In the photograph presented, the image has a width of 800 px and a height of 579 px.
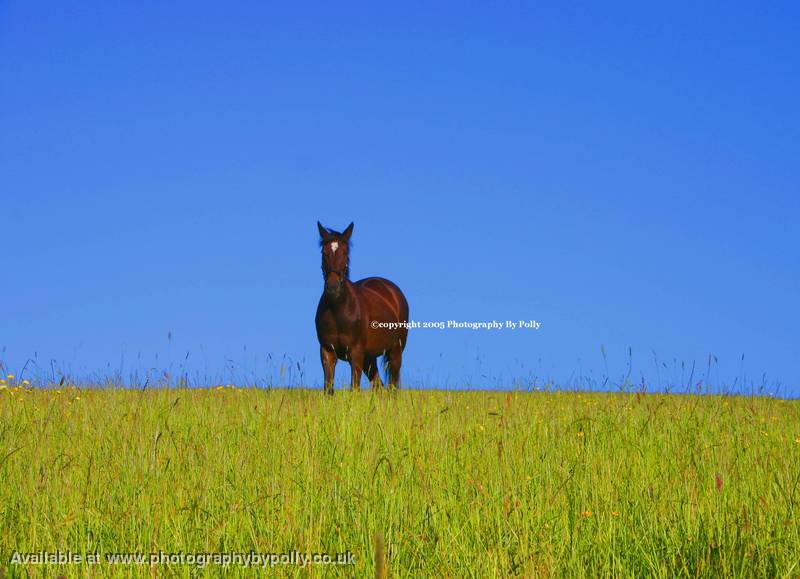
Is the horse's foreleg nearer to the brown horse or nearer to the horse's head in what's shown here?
the brown horse

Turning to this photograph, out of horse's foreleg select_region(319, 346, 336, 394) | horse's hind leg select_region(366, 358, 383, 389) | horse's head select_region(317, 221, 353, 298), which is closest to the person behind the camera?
horse's head select_region(317, 221, 353, 298)

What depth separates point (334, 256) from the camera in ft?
Result: 43.8

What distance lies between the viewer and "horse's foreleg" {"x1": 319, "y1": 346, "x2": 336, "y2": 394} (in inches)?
548

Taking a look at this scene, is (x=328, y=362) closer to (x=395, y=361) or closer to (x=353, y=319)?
(x=353, y=319)

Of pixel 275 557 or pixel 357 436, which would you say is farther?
pixel 357 436

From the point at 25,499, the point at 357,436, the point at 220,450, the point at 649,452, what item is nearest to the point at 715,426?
the point at 649,452

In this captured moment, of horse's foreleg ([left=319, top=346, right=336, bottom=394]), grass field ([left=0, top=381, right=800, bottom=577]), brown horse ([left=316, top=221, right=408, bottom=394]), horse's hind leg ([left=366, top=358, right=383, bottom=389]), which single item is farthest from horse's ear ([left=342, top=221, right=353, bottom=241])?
grass field ([left=0, top=381, right=800, bottom=577])

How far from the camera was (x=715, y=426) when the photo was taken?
8.27 metres

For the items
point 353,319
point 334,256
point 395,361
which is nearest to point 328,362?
point 353,319

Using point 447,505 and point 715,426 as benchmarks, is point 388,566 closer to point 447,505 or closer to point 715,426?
point 447,505

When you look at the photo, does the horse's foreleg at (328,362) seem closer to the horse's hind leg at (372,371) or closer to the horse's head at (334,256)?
the horse's head at (334,256)

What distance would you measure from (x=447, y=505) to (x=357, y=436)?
92.5 inches

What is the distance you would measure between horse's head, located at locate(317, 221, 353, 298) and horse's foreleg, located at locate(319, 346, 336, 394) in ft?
4.53

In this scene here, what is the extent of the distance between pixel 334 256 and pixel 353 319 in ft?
5.73
